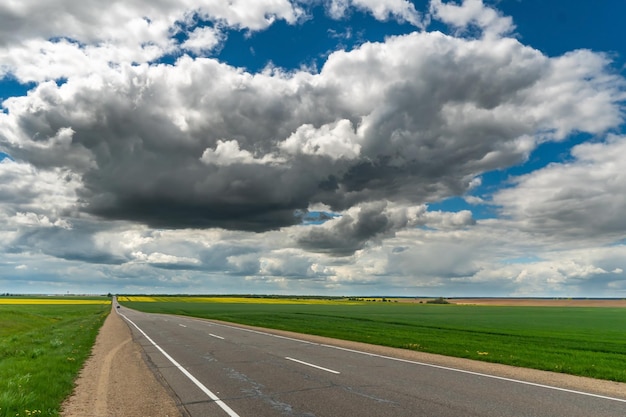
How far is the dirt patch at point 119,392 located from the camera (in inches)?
350

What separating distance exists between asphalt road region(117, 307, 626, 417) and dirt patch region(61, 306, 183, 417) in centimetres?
46

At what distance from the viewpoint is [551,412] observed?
8367mm

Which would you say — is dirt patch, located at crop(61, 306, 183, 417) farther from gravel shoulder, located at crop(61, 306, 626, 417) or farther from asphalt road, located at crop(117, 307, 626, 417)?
asphalt road, located at crop(117, 307, 626, 417)

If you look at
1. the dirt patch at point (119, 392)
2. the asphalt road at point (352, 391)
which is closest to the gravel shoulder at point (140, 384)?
the dirt patch at point (119, 392)

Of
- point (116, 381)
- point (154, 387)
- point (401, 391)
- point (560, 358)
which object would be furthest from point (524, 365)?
point (116, 381)

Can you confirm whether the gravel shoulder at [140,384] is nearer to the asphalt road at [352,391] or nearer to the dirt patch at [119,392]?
the dirt patch at [119,392]

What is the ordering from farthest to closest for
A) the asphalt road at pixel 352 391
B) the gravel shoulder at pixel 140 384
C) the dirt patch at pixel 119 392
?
the gravel shoulder at pixel 140 384, the dirt patch at pixel 119 392, the asphalt road at pixel 352 391

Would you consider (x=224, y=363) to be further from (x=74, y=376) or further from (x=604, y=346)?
(x=604, y=346)

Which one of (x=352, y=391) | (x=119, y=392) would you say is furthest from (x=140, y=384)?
(x=352, y=391)

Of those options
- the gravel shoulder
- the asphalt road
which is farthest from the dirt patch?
the asphalt road

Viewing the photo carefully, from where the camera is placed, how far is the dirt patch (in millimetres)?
8891

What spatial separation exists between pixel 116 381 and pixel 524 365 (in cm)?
1356

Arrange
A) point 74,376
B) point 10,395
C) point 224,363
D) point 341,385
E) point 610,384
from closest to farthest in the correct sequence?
point 10,395 < point 341,385 < point 610,384 < point 74,376 < point 224,363

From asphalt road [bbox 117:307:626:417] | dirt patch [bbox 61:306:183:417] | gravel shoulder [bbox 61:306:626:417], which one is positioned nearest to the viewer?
asphalt road [bbox 117:307:626:417]
